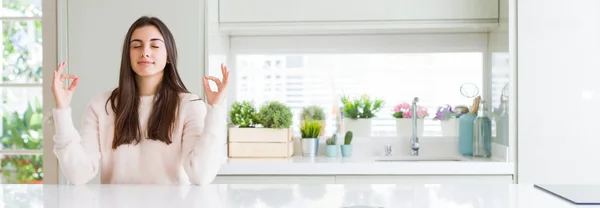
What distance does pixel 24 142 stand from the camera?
3408 mm

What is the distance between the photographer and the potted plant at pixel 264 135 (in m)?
3.19

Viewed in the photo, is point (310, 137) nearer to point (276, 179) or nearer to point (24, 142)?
point (276, 179)

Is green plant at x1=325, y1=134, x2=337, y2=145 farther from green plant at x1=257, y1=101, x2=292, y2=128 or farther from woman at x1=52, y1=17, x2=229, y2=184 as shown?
woman at x1=52, y1=17, x2=229, y2=184

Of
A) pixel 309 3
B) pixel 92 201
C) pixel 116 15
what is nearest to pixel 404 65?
pixel 309 3

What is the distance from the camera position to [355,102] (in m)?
3.57

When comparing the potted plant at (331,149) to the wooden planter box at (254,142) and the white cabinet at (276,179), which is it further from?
the white cabinet at (276,179)

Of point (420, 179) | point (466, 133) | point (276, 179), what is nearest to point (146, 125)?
point (276, 179)

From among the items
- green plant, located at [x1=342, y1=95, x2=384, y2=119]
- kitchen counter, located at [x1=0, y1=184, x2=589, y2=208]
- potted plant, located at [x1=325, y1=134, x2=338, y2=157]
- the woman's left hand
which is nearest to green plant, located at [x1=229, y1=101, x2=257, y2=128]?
potted plant, located at [x1=325, y1=134, x2=338, y2=157]

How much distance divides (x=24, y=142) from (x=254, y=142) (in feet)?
3.84

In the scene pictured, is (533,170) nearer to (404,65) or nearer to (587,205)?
(404,65)

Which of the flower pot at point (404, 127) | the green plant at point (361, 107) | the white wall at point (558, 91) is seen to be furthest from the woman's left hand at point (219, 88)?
the flower pot at point (404, 127)

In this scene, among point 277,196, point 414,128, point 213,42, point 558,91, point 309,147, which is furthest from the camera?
point 414,128

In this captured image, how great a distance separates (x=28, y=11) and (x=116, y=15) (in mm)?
671

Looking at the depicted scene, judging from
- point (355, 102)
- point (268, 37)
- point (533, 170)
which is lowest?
point (533, 170)
